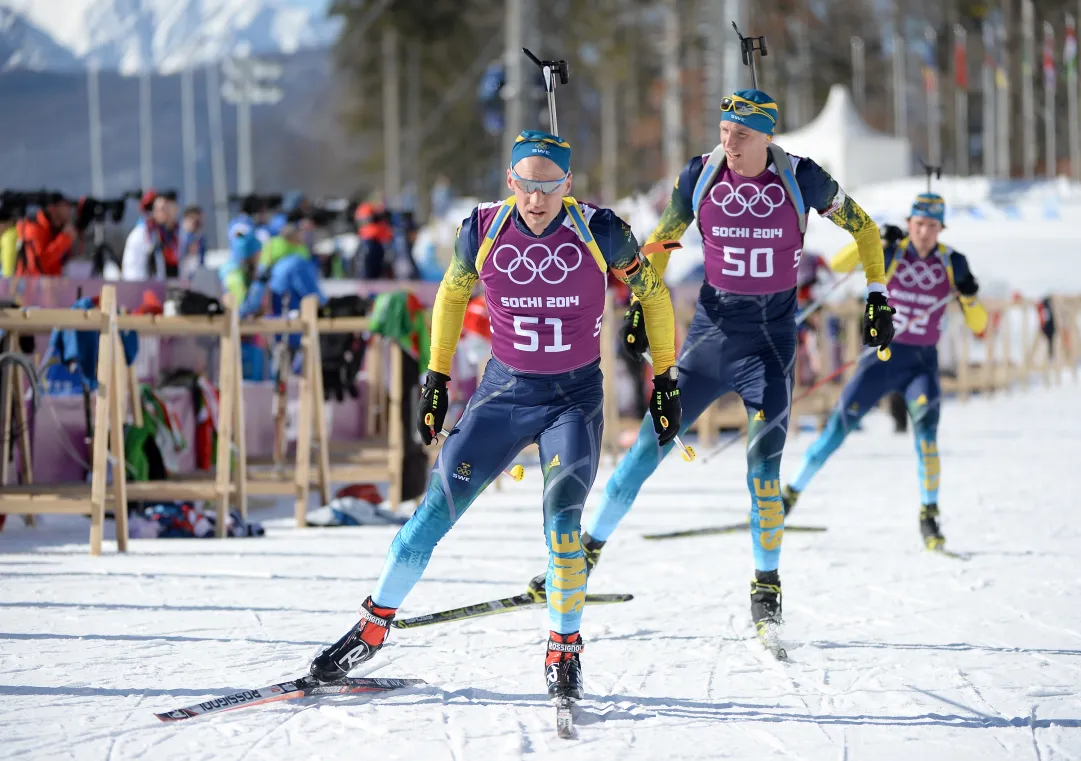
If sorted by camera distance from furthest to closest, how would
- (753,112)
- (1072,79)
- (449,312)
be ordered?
(1072,79) → (753,112) → (449,312)

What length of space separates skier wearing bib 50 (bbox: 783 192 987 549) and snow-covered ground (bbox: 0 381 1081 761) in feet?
1.70

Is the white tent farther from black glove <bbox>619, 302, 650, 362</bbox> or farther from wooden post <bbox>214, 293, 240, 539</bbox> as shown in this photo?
black glove <bbox>619, 302, 650, 362</bbox>

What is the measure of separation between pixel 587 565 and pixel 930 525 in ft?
10.4

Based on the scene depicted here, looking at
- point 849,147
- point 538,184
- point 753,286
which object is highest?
point 849,147

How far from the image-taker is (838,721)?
5.00 metres

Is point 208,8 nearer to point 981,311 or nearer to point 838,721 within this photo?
point 981,311

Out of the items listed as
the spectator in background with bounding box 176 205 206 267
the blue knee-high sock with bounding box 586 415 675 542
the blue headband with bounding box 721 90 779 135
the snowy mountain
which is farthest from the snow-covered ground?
the snowy mountain

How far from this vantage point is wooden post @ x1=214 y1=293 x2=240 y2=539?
29.5ft

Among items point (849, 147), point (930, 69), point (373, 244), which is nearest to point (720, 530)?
point (373, 244)

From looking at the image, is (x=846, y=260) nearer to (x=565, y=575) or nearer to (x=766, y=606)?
(x=766, y=606)

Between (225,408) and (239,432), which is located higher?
(225,408)

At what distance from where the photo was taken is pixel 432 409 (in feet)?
17.3

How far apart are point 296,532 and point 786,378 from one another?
4330 millimetres

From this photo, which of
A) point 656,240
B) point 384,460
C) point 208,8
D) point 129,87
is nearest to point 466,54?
point 208,8
